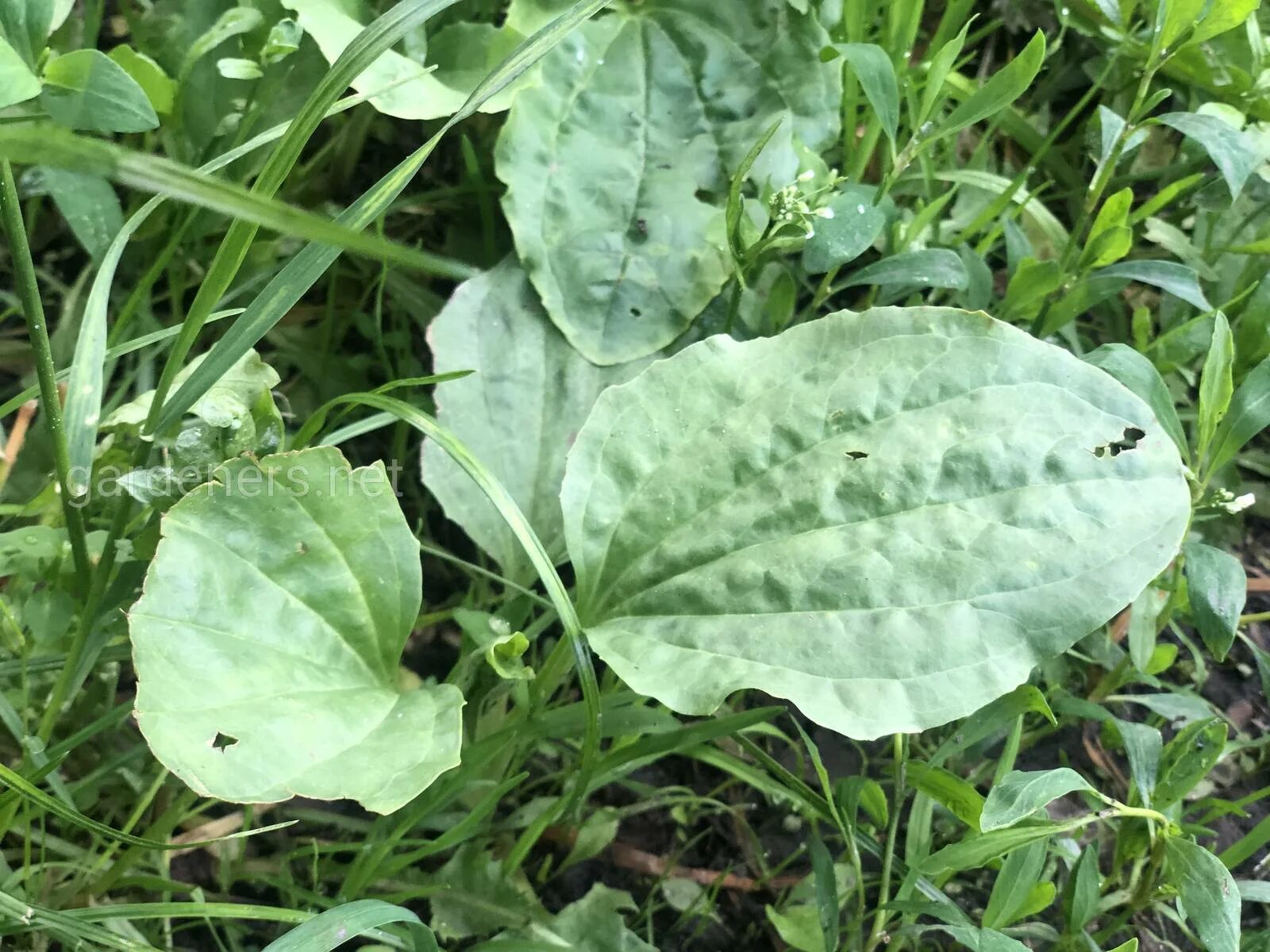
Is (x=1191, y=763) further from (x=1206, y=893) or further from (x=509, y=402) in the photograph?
(x=509, y=402)

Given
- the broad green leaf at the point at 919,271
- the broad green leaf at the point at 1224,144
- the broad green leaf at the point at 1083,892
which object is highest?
the broad green leaf at the point at 1224,144

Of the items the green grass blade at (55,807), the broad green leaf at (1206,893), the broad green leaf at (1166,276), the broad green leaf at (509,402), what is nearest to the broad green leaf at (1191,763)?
the broad green leaf at (1206,893)

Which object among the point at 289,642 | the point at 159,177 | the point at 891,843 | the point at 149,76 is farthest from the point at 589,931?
the point at 149,76

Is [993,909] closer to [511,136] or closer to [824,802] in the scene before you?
[824,802]

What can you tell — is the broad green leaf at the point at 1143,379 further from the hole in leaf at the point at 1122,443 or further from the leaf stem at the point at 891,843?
the leaf stem at the point at 891,843

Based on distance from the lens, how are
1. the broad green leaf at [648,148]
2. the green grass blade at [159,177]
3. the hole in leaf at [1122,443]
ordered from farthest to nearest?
the broad green leaf at [648,148]
the hole in leaf at [1122,443]
the green grass blade at [159,177]

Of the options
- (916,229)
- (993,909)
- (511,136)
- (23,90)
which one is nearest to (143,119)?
(23,90)
